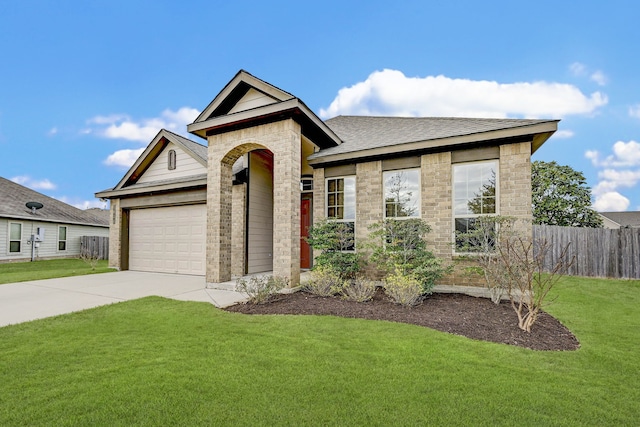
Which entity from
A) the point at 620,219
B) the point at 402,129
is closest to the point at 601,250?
the point at 402,129

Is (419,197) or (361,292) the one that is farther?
(419,197)

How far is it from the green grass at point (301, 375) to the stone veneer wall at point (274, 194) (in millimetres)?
2447

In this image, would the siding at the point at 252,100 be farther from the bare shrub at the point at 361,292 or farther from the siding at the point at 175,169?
the bare shrub at the point at 361,292

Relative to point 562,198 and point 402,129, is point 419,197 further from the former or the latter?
point 562,198

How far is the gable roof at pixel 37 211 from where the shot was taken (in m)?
17.2

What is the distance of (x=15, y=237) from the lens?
17.0 metres

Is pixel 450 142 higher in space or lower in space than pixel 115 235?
higher

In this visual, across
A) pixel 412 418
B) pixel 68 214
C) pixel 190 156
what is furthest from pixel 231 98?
pixel 68 214

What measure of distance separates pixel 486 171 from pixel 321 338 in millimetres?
5595

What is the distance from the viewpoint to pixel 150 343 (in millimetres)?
3889

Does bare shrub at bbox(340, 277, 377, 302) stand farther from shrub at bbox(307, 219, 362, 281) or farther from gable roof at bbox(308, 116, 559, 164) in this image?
gable roof at bbox(308, 116, 559, 164)

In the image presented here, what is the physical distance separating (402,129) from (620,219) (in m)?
34.2

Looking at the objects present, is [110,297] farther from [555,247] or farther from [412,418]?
[555,247]

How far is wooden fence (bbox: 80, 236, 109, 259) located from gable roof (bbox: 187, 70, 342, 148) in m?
15.1
